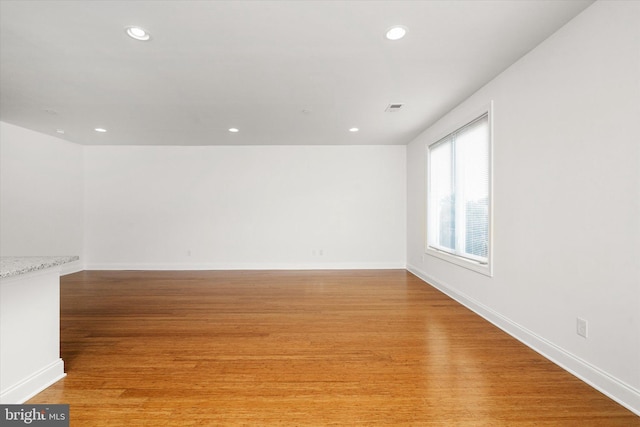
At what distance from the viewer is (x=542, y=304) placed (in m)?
2.35

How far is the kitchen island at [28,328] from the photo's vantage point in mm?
1587

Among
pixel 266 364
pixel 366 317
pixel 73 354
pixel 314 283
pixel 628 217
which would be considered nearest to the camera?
pixel 628 217

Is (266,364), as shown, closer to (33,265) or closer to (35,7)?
(33,265)

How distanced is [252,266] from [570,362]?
528cm

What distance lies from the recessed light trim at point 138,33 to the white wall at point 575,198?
3397 millimetres

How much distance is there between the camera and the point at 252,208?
6.11 m

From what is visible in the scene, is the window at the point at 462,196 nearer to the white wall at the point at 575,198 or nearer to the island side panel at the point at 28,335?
the white wall at the point at 575,198

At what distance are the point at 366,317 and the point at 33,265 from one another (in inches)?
115

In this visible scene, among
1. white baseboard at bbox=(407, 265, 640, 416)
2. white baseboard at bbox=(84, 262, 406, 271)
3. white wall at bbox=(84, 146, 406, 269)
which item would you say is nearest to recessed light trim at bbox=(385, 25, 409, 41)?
white baseboard at bbox=(407, 265, 640, 416)

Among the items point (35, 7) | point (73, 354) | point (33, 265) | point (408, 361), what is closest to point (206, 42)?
point (35, 7)

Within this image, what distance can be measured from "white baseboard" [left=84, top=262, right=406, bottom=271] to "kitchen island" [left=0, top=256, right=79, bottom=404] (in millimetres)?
4093

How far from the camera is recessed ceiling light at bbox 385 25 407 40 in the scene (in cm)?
216

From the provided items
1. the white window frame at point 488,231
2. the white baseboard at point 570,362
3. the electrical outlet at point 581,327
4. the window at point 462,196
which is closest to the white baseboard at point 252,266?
the window at point 462,196

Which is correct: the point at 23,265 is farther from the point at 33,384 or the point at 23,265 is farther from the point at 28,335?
the point at 33,384
